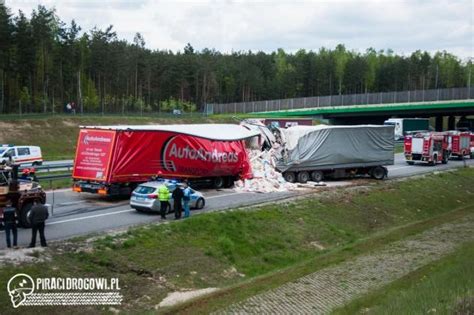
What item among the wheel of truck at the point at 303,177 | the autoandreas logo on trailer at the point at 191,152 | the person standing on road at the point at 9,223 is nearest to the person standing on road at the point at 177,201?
the autoandreas logo on trailer at the point at 191,152

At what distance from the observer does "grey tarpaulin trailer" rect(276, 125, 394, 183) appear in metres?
37.9

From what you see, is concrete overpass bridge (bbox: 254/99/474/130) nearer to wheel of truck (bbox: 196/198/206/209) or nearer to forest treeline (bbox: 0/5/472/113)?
forest treeline (bbox: 0/5/472/113)

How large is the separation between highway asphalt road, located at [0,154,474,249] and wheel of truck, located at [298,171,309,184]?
3706 mm

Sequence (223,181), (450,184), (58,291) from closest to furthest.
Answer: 1. (58,291)
2. (223,181)
3. (450,184)

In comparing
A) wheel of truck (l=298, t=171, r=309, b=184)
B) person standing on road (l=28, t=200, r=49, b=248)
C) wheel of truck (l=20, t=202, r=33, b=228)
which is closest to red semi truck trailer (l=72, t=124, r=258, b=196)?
wheel of truck (l=298, t=171, r=309, b=184)

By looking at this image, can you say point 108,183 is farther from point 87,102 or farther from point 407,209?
point 87,102

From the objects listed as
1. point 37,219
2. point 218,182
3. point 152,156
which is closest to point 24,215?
point 37,219

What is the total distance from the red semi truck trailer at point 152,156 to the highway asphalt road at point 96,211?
99 cm

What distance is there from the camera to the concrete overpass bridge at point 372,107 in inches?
3263

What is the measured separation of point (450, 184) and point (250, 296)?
30.8m

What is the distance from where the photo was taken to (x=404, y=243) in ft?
83.4

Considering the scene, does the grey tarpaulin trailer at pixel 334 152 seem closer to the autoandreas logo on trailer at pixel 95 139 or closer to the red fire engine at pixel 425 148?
the red fire engine at pixel 425 148

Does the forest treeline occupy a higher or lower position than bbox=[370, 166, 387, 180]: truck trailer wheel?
higher

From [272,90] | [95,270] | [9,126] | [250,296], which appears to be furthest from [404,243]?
[272,90]
